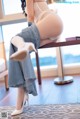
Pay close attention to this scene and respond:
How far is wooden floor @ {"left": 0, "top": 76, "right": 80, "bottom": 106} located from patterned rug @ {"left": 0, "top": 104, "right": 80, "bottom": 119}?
14 cm

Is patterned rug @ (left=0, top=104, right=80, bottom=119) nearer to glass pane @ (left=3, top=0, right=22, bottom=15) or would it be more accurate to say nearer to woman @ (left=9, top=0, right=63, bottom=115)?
woman @ (left=9, top=0, right=63, bottom=115)

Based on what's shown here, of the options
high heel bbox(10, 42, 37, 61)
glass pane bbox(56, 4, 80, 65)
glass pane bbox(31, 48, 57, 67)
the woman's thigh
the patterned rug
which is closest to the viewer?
high heel bbox(10, 42, 37, 61)

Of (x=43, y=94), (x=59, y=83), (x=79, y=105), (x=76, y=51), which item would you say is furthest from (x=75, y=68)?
(x=79, y=105)

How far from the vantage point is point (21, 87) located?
6.36 ft

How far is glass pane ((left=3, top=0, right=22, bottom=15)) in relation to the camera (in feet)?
11.4

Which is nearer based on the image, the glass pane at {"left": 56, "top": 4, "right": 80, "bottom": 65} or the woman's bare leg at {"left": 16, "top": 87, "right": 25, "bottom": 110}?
the woman's bare leg at {"left": 16, "top": 87, "right": 25, "bottom": 110}

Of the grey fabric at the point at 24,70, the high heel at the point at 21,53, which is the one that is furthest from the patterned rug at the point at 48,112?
the high heel at the point at 21,53

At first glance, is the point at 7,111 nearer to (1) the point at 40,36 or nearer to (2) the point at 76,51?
(1) the point at 40,36

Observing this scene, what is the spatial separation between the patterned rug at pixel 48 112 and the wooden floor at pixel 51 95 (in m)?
0.14

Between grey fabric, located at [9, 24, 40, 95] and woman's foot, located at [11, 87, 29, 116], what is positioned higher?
grey fabric, located at [9, 24, 40, 95]

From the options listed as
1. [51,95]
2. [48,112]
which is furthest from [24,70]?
[51,95]

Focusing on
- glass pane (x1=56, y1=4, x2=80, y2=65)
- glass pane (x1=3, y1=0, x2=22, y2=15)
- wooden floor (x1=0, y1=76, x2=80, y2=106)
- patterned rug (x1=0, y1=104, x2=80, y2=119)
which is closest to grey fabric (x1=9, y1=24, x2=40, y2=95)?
patterned rug (x1=0, y1=104, x2=80, y2=119)

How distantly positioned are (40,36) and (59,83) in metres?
1.05

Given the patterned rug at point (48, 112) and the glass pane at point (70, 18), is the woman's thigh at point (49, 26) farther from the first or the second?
the glass pane at point (70, 18)
